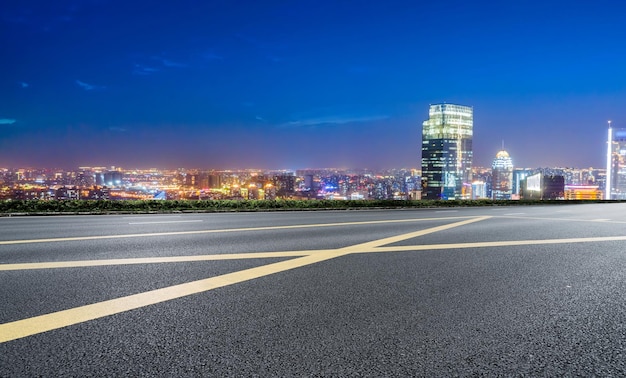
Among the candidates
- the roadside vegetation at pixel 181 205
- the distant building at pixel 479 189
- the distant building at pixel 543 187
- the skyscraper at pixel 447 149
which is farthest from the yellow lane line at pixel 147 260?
the skyscraper at pixel 447 149

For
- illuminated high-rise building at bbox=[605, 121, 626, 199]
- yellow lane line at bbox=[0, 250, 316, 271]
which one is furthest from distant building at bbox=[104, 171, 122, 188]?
illuminated high-rise building at bbox=[605, 121, 626, 199]

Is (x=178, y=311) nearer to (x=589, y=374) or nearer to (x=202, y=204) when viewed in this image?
(x=589, y=374)

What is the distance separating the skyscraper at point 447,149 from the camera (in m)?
100

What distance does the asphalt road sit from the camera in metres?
3.27

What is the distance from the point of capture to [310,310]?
4617 millimetres

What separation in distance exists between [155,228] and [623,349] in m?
11.8

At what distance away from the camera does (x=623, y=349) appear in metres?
3.55

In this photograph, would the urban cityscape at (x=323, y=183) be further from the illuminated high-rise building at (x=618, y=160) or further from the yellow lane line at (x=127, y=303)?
the yellow lane line at (x=127, y=303)

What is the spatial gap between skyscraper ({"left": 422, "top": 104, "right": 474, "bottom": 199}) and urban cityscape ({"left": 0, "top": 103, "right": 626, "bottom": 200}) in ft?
0.76

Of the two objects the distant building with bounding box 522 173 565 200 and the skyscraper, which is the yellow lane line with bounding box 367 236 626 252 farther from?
the skyscraper

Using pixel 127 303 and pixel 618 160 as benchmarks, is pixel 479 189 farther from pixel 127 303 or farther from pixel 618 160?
pixel 127 303

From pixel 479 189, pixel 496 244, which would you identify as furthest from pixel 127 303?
pixel 479 189

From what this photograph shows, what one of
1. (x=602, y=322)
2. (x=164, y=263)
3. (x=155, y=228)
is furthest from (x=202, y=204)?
(x=602, y=322)

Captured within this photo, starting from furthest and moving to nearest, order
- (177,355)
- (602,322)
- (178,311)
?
1. (178,311)
2. (602,322)
3. (177,355)
